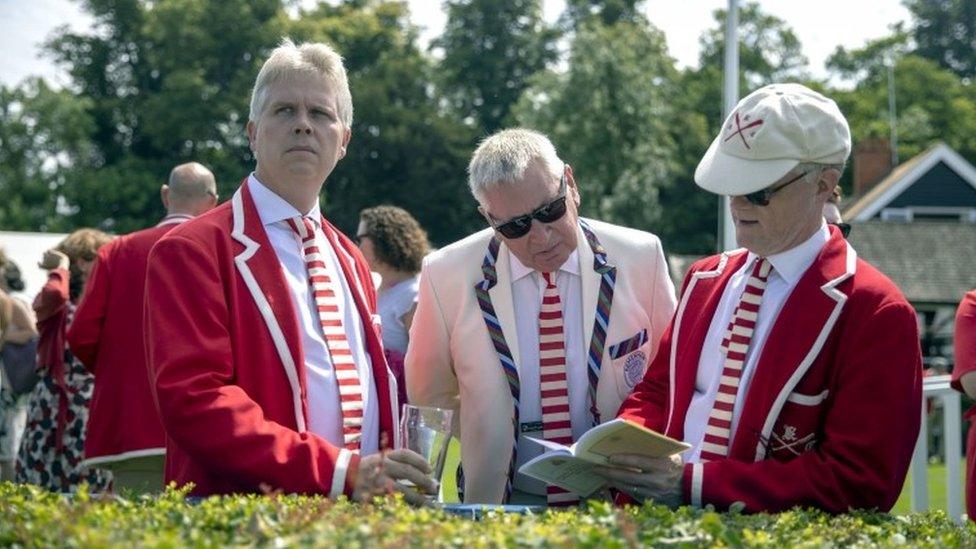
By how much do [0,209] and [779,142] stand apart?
4954cm

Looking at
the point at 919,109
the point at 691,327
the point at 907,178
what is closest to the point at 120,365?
the point at 691,327

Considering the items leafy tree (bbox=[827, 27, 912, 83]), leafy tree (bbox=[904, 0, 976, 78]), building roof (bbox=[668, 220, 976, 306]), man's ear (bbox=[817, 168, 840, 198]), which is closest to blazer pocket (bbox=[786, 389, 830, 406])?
man's ear (bbox=[817, 168, 840, 198])

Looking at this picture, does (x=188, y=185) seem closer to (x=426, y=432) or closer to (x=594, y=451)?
(x=426, y=432)

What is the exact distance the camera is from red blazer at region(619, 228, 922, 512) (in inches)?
154

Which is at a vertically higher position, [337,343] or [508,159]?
[508,159]

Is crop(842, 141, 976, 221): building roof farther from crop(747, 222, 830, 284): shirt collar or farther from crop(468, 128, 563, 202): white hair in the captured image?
crop(747, 222, 830, 284): shirt collar

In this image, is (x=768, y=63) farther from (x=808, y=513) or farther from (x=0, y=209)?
(x=808, y=513)

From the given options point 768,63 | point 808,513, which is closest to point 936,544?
point 808,513

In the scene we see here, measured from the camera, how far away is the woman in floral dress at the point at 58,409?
853 centimetres

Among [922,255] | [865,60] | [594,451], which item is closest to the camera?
[594,451]

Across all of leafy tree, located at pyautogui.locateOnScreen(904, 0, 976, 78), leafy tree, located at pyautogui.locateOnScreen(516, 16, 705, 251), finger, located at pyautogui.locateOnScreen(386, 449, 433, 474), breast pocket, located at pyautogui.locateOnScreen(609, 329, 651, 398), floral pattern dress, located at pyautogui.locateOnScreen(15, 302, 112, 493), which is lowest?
floral pattern dress, located at pyautogui.locateOnScreen(15, 302, 112, 493)

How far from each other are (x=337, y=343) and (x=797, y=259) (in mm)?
1401

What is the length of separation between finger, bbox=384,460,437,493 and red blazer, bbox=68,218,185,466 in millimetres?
3204

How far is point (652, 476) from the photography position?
404 cm
